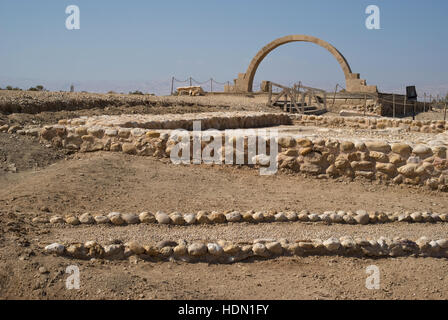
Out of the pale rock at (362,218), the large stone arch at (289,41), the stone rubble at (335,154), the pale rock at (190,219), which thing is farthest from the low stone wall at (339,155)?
the large stone arch at (289,41)

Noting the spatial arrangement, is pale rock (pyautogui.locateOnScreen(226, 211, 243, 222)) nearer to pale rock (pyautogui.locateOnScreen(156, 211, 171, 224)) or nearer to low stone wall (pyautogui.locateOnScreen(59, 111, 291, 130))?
pale rock (pyautogui.locateOnScreen(156, 211, 171, 224))

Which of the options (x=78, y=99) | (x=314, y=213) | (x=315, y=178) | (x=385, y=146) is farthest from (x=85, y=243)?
(x=78, y=99)

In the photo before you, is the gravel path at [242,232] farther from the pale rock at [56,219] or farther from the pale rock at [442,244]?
the pale rock at [442,244]

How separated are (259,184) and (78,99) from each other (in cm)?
853

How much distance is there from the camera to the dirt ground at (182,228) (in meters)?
3.51

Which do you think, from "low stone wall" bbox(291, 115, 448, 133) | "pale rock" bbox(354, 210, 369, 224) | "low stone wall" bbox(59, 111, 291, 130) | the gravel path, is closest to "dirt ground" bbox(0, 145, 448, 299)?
the gravel path

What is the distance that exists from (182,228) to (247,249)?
2.74ft

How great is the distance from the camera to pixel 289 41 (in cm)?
2852

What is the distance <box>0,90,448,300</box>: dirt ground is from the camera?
11.5 ft

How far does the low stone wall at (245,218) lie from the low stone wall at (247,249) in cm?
57

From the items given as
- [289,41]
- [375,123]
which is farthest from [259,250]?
[289,41]

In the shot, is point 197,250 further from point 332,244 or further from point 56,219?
point 56,219

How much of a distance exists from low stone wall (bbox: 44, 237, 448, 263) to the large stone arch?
71.8 feet

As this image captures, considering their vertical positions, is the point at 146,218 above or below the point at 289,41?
below
